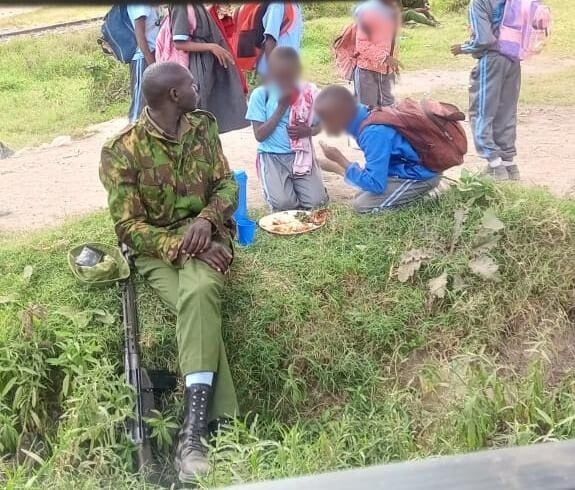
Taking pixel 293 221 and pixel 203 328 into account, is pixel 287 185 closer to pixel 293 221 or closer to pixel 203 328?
pixel 293 221

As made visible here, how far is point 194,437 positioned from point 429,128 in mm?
1989

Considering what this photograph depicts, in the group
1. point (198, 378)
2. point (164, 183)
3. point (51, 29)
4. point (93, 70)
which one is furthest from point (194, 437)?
point (51, 29)

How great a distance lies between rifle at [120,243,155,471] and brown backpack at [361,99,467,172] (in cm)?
146

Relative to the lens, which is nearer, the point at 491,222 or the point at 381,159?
the point at 491,222

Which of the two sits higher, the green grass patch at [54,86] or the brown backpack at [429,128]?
the brown backpack at [429,128]

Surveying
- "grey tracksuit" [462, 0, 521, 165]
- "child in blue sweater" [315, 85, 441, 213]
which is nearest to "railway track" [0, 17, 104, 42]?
"grey tracksuit" [462, 0, 521, 165]

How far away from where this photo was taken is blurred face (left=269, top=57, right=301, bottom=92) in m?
3.63

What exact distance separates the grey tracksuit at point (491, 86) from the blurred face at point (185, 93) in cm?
225

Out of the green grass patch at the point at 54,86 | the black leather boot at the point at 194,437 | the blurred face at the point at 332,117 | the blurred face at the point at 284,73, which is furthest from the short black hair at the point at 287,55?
the green grass patch at the point at 54,86

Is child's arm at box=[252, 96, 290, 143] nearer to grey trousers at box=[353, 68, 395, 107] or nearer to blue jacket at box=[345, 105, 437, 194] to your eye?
blue jacket at box=[345, 105, 437, 194]

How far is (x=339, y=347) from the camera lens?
148 inches

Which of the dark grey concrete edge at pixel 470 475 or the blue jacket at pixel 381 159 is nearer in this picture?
the dark grey concrete edge at pixel 470 475

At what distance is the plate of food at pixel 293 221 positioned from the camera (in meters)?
4.28

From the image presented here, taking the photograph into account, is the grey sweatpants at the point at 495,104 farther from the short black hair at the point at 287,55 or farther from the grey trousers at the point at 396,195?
the short black hair at the point at 287,55
